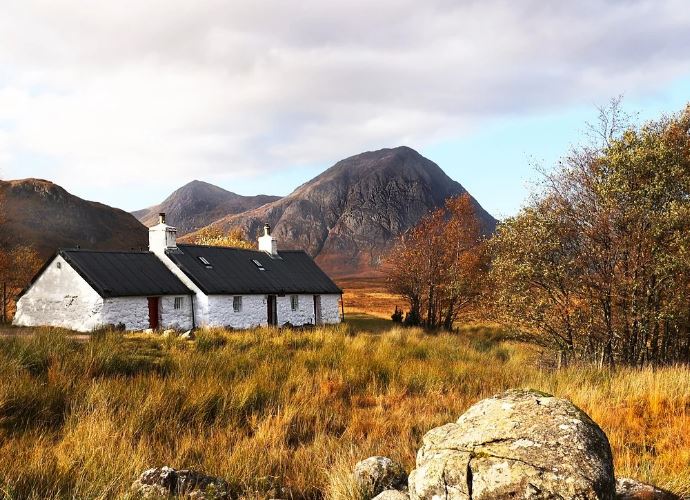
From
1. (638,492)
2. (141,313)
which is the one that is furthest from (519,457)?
(141,313)

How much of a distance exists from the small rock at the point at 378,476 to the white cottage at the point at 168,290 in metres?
24.8

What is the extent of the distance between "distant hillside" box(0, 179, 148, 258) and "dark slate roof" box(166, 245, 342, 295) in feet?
273

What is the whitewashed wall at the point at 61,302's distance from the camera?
88.6ft

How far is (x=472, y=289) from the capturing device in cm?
3419

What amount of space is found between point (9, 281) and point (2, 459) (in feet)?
118

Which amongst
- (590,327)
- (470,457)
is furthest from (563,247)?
(470,457)

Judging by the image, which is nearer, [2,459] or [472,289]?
[2,459]

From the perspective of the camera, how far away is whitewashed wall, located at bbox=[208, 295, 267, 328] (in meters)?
31.2

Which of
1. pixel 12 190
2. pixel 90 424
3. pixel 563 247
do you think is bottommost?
pixel 90 424

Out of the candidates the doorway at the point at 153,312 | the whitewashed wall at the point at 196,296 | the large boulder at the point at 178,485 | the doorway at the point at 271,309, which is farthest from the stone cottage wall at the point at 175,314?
the large boulder at the point at 178,485

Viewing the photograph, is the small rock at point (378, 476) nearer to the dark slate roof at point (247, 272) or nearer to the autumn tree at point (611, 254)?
the autumn tree at point (611, 254)

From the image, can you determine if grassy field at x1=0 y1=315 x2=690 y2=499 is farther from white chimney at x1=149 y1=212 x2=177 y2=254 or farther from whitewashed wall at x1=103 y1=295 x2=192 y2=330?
white chimney at x1=149 y1=212 x2=177 y2=254

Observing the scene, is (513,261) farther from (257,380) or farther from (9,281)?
(9,281)

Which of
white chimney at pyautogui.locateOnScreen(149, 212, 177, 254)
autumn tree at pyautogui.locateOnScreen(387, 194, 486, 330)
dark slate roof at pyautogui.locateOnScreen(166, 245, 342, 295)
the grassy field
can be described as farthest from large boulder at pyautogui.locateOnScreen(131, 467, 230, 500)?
autumn tree at pyautogui.locateOnScreen(387, 194, 486, 330)
